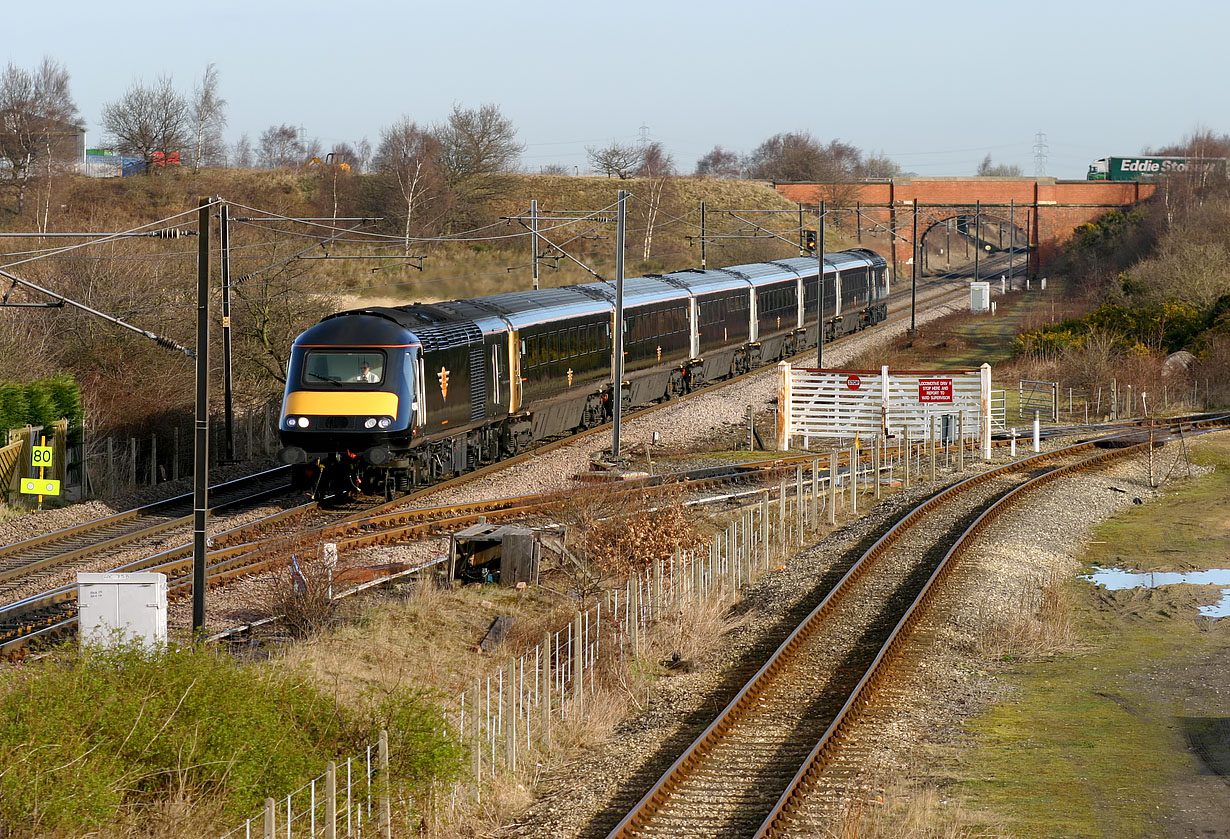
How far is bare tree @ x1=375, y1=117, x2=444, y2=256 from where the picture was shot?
86.2m

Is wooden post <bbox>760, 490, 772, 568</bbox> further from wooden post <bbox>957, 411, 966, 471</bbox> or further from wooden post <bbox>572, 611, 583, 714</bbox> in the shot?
wooden post <bbox>957, 411, 966, 471</bbox>

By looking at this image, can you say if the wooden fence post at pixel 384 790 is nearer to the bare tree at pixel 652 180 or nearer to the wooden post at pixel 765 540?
the wooden post at pixel 765 540

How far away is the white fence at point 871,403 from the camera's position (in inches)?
1303

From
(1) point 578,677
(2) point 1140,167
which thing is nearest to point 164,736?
(1) point 578,677

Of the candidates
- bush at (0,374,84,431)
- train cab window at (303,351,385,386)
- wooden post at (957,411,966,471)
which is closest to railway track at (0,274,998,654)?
train cab window at (303,351,385,386)

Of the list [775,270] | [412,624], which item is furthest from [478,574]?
[775,270]

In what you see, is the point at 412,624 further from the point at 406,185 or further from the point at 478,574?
the point at 406,185

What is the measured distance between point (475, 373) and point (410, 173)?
64.1 m

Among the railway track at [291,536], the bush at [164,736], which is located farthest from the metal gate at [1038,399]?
the bush at [164,736]

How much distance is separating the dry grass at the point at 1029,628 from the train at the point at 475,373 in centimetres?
1003

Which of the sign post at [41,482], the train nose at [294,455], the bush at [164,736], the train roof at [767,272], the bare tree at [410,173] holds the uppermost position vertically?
the bare tree at [410,173]

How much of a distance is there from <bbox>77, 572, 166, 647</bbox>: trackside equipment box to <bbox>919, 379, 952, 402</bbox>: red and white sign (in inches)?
902

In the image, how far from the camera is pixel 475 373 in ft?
83.8

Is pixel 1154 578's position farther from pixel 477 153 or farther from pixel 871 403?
pixel 477 153
